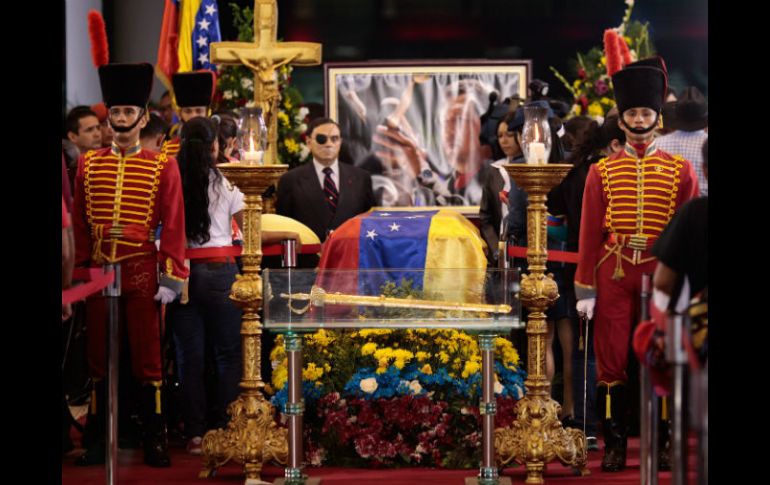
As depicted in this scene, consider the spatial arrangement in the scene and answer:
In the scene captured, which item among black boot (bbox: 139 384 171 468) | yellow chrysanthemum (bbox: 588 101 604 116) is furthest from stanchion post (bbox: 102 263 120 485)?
yellow chrysanthemum (bbox: 588 101 604 116)

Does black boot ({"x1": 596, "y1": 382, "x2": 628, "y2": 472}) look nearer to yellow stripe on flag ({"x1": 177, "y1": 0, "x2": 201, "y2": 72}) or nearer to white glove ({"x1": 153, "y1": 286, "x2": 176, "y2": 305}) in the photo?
white glove ({"x1": 153, "y1": 286, "x2": 176, "y2": 305})

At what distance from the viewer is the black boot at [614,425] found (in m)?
7.68

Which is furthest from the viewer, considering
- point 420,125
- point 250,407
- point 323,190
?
point 420,125

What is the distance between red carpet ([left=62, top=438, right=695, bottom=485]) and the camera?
24.8ft

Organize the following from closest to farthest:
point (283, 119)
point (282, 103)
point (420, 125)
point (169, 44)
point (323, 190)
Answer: point (323, 190) → point (283, 119) → point (282, 103) → point (169, 44) → point (420, 125)

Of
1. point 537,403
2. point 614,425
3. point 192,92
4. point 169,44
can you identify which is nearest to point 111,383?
point 537,403

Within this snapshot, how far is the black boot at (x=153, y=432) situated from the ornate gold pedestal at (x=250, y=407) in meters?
0.37

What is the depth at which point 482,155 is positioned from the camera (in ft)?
43.5

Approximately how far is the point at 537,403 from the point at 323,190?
3.27 m

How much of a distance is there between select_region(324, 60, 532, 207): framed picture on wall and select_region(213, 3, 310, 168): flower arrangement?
89 centimetres

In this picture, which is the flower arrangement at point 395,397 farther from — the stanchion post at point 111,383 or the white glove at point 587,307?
the stanchion post at point 111,383

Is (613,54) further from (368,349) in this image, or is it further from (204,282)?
(204,282)

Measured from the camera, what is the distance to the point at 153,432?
8.05m

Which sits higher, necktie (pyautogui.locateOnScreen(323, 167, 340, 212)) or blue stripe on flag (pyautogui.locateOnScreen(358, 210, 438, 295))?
necktie (pyautogui.locateOnScreen(323, 167, 340, 212))
